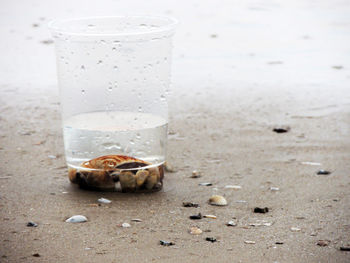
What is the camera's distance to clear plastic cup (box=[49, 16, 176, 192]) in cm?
284

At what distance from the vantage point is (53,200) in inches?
111

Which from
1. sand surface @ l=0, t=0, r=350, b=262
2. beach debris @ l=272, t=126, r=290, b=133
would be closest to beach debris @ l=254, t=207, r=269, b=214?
sand surface @ l=0, t=0, r=350, b=262

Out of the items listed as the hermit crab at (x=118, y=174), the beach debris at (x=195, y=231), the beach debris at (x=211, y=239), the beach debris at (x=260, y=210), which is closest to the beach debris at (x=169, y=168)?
the hermit crab at (x=118, y=174)

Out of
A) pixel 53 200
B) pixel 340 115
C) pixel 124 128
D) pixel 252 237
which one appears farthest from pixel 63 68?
pixel 340 115

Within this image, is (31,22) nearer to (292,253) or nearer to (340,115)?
(340,115)

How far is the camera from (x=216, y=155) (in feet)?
11.6

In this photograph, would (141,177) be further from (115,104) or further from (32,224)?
(32,224)

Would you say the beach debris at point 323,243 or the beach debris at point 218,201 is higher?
the beach debris at point 323,243

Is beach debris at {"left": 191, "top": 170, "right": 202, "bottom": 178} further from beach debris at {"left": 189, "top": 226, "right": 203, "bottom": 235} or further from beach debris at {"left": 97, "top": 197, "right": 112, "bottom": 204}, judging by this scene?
beach debris at {"left": 189, "top": 226, "right": 203, "bottom": 235}

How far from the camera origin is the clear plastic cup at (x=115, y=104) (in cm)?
284

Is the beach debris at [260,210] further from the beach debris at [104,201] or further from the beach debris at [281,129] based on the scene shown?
the beach debris at [281,129]

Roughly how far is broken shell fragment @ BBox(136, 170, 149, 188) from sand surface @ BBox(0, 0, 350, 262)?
0.06m

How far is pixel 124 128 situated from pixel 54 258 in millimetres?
821

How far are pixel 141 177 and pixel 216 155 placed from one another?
28.4 inches
